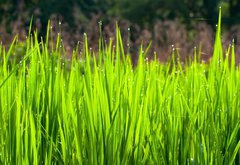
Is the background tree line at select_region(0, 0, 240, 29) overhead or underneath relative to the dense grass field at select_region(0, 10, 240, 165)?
overhead

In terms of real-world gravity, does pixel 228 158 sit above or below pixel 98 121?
below

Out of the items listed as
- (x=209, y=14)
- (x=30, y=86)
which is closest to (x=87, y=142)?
(x=30, y=86)

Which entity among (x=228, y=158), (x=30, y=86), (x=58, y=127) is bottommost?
(x=228, y=158)

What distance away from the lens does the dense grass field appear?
1.90 metres

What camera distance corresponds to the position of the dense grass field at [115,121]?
1.90 meters

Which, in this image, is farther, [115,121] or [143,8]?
[143,8]

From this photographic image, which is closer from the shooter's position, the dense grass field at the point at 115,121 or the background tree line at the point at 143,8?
the dense grass field at the point at 115,121

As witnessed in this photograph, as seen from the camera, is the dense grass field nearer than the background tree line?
Yes

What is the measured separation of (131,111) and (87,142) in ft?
0.65

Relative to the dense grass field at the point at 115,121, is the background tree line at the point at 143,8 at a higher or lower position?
higher

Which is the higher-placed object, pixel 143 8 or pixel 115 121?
pixel 143 8

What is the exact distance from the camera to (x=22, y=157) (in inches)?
73.7

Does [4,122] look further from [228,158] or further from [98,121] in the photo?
[228,158]

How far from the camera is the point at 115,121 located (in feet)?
6.25
